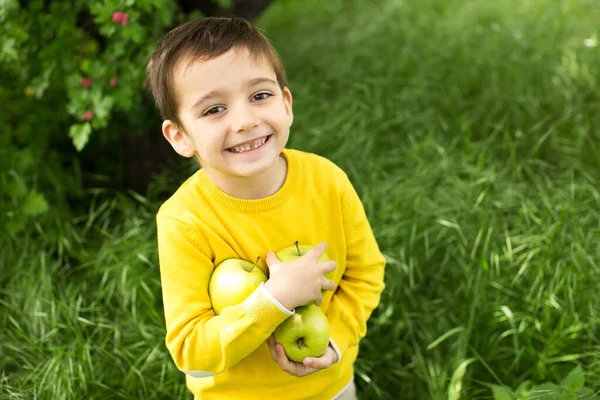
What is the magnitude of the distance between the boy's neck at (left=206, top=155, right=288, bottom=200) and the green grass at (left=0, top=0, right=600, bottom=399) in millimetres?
999

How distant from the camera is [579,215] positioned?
2.86m

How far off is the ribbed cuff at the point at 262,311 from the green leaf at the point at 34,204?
1.78 m

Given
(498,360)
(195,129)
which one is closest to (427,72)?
(498,360)

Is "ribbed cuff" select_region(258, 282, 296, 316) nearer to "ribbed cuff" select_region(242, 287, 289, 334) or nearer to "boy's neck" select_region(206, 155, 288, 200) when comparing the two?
"ribbed cuff" select_region(242, 287, 289, 334)

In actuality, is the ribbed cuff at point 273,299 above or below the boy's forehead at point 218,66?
below

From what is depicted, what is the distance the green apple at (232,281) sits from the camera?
5.34ft

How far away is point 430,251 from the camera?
2.81 metres

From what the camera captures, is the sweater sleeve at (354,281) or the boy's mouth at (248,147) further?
the sweater sleeve at (354,281)

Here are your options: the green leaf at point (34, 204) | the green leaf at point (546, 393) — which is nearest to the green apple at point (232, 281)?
the green leaf at point (546, 393)

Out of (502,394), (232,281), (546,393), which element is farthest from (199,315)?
(546,393)

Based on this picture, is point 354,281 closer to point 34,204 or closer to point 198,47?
point 198,47

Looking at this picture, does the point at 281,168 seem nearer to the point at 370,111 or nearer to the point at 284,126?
the point at 284,126

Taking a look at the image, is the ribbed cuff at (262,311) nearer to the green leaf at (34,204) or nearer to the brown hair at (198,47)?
the brown hair at (198,47)

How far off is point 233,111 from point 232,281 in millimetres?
417
